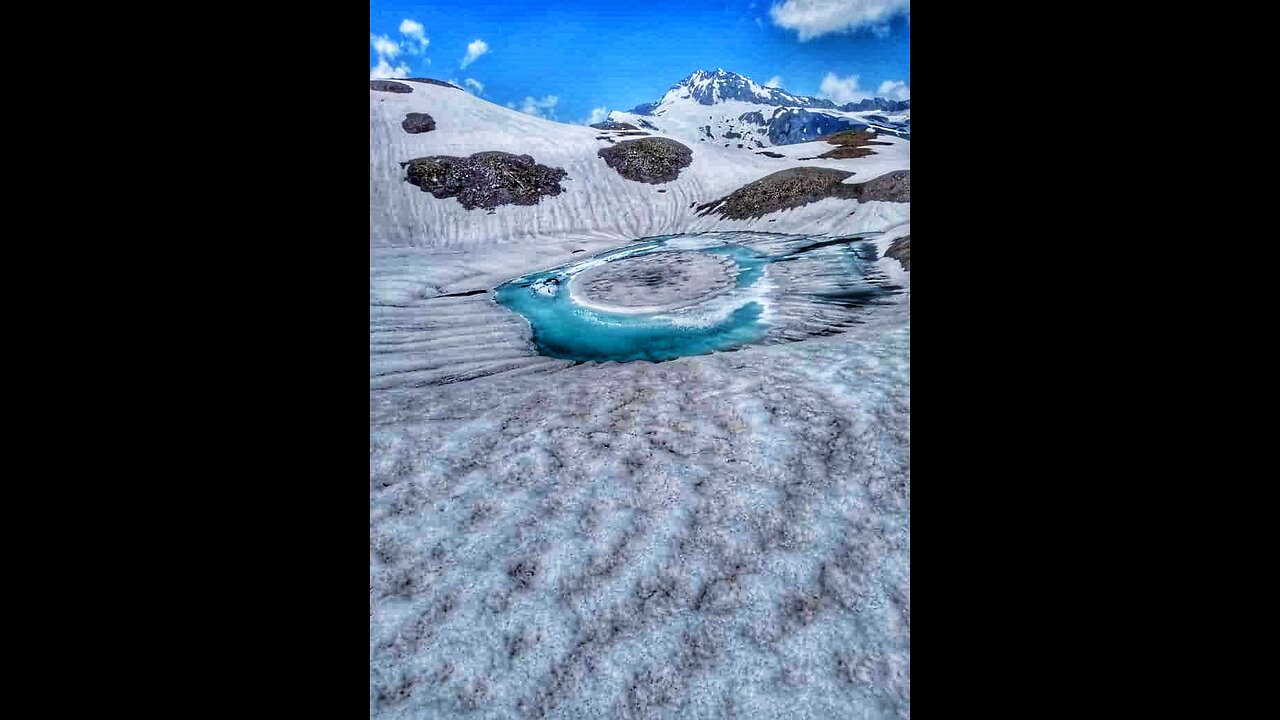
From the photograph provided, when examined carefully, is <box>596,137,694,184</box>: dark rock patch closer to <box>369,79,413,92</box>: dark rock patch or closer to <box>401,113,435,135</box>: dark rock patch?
<box>401,113,435,135</box>: dark rock patch

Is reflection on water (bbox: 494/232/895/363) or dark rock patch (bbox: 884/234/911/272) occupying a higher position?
dark rock patch (bbox: 884/234/911/272)

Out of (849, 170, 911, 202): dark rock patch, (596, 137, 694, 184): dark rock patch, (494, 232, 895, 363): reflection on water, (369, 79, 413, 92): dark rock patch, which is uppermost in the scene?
(369, 79, 413, 92): dark rock patch

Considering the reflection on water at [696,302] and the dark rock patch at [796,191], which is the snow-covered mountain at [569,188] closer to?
the dark rock patch at [796,191]

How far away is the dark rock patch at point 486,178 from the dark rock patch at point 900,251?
81.6 ft

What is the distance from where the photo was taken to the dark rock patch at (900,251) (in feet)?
49.6

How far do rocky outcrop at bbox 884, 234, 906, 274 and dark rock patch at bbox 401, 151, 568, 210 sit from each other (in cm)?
2488

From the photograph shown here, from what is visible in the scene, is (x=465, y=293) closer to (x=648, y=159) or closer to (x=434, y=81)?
(x=648, y=159)

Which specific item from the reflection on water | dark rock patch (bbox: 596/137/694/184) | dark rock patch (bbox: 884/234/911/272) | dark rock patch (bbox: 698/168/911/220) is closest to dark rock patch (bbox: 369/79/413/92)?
dark rock patch (bbox: 596/137/694/184)

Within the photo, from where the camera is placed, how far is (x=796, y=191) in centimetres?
3092

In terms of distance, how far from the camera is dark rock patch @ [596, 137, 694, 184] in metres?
38.8

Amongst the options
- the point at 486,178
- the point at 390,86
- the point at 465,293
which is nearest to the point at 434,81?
the point at 390,86

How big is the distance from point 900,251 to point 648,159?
91.3 ft
